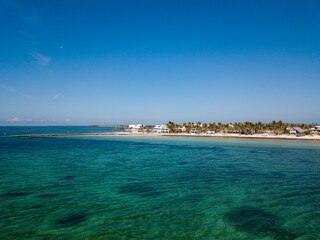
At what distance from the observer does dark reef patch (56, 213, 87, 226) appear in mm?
8867

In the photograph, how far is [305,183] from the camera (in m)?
15.2

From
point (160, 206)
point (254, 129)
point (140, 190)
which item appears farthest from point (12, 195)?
point (254, 129)

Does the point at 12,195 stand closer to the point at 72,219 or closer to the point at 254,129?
the point at 72,219

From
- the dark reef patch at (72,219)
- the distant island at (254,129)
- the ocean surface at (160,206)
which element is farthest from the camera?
the distant island at (254,129)

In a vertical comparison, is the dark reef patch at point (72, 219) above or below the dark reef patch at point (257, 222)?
below

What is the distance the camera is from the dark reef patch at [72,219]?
29.1 ft

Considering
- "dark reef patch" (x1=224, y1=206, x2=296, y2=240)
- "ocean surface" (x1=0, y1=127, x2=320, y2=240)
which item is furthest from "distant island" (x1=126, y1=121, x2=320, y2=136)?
"dark reef patch" (x1=224, y1=206, x2=296, y2=240)

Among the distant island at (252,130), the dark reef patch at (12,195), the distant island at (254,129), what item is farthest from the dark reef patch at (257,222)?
the distant island at (254,129)

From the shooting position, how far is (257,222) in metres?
8.95

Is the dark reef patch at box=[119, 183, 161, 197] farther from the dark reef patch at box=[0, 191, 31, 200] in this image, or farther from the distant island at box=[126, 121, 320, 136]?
the distant island at box=[126, 121, 320, 136]

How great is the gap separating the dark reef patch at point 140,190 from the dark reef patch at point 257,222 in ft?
16.6

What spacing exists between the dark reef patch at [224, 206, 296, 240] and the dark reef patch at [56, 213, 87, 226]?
6937mm

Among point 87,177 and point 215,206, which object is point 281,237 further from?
point 87,177

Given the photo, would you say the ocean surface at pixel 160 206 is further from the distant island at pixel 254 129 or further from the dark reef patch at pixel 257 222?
the distant island at pixel 254 129
